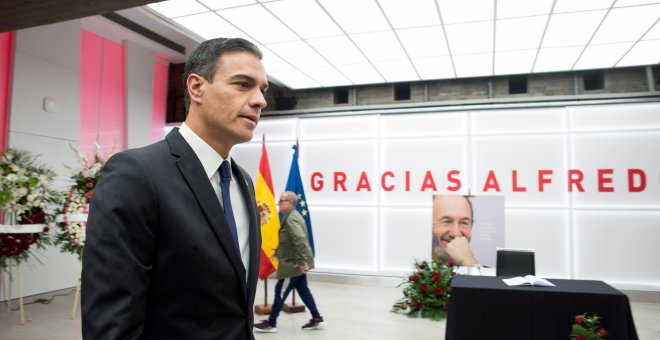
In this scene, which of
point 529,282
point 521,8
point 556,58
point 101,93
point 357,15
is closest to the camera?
point 529,282

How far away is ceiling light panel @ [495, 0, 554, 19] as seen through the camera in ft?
15.4

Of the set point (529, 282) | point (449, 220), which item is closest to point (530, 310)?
point (529, 282)

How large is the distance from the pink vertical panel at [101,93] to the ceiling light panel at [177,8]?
2.48 meters

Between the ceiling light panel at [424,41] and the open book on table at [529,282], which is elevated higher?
the ceiling light panel at [424,41]

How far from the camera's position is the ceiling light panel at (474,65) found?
21.2 ft

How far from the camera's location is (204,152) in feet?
3.49

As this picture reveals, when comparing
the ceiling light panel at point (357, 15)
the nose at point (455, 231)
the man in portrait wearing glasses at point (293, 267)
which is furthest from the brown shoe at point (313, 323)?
the ceiling light panel at point (357, 15)

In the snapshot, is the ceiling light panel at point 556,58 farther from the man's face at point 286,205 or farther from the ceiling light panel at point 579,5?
the man's face at point 286,205

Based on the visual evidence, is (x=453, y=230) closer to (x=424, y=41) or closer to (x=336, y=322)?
(x=336, y=322)

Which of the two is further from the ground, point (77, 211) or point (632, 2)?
point (632, 2)

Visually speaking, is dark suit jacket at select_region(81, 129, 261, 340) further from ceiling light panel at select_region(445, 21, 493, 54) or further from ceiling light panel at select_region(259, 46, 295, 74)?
ceiling light panel at select_region(259, 46, 295, 74)

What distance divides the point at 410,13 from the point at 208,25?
2625mm

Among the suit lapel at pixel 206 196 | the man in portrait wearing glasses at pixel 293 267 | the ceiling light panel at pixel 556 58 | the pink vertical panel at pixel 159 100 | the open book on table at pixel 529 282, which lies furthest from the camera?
the pink vertical panel at pixel 159 100

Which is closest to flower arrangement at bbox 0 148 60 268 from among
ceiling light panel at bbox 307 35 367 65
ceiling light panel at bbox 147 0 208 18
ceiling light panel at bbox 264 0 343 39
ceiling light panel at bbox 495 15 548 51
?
ceiling light panel at bbox 147 0 208 18
